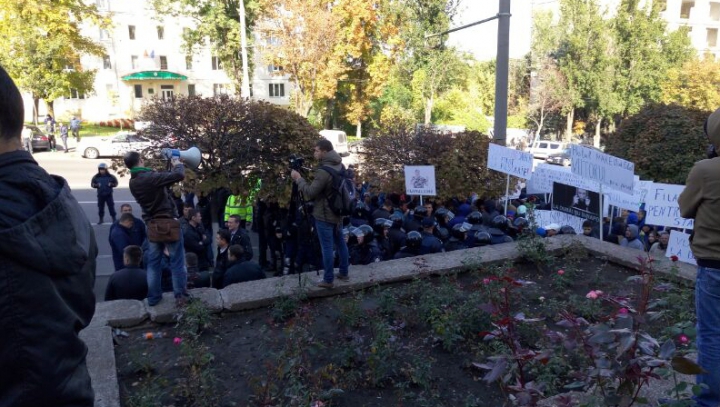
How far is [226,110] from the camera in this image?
7.83 m

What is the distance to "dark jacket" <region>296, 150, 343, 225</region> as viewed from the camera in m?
5.68

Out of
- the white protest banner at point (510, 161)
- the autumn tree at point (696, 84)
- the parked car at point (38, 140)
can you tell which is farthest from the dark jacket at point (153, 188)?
the autumn tree at point (696, 84)

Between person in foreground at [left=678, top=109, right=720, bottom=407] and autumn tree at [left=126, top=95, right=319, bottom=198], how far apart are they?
5.53 m

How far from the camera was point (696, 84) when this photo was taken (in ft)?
108

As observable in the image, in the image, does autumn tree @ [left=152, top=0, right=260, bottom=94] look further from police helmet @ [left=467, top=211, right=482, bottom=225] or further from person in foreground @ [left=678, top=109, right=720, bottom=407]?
person in foreground @ [left=678, top=109, right=720, bottom=407]

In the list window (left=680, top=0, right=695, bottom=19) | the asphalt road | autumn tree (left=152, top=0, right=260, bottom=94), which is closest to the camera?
the asphalt road

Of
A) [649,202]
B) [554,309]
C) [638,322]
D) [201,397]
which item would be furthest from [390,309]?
[649,202]

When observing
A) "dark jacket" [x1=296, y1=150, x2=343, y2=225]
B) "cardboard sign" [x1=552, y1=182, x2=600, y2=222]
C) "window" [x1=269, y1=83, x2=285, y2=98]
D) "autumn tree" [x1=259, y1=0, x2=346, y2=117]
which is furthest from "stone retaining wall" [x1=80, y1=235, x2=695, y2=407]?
"window" [x1=269, y1=83, x2=285, y2=98]

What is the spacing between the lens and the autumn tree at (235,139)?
25.1 feet

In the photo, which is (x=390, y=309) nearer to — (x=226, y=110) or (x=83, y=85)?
(x=226, y=110)

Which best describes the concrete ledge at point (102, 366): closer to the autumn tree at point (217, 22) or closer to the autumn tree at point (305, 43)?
the autumn tree at point (305, 43)

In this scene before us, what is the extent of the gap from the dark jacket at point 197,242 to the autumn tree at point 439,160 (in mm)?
4290

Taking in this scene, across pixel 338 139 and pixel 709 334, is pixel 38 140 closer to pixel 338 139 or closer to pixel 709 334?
pixel 338 139

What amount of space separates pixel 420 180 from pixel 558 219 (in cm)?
265
